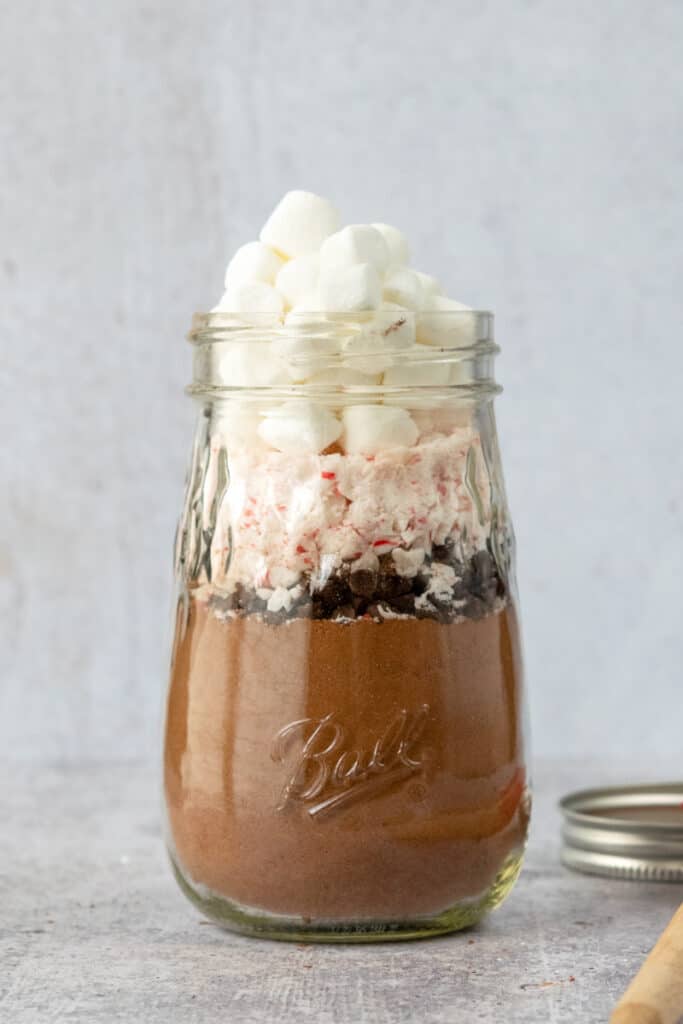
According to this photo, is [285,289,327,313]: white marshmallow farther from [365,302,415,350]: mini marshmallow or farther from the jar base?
the jar base

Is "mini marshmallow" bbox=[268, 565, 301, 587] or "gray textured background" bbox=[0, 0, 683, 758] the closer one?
"mini marshmallow" bbox=[268, 565, 301, 587]

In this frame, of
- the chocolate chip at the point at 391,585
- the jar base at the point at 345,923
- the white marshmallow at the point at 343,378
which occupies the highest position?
the white marshmallow at the point at 343,378

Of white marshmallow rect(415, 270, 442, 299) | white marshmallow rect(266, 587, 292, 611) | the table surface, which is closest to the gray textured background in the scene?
the table surface

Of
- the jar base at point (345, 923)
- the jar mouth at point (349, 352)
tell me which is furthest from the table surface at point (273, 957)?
the jar mouth at point (349, 352)

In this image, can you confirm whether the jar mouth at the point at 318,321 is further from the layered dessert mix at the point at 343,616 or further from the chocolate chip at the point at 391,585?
the chocolate chip at the point at 391,585

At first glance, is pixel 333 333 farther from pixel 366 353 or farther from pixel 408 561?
pixel 408 561

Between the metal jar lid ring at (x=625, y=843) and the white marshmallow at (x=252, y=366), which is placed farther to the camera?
the metal jar lid ring at (x=625, y=843)
